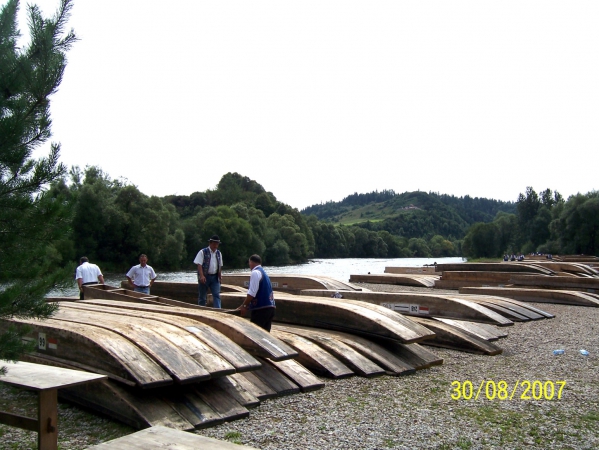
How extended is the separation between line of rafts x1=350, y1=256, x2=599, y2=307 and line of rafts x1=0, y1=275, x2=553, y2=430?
24.8 ft

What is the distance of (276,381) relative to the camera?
7.09 metres

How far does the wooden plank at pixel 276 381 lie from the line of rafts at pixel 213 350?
0.01 meters

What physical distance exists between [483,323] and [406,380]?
5248 millimetres

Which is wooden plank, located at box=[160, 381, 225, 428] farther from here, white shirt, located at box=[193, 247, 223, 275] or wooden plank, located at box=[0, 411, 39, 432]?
white shirt, located at box=[193, 247, 223, 275]

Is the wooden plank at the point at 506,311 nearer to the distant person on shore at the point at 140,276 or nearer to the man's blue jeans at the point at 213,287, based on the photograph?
the man's blue jeans at the point at 213,287

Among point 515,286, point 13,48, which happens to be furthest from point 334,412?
point 515,286

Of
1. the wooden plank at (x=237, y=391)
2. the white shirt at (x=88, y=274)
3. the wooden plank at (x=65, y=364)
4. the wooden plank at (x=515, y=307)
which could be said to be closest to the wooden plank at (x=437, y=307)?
the wooden plank at (x=515, y=307)

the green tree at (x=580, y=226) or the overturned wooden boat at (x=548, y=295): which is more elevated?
the green tree at (x=580, y=226)

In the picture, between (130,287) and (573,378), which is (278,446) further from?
(130,287)

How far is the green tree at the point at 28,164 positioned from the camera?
14.7 ft

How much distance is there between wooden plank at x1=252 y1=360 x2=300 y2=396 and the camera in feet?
22.7

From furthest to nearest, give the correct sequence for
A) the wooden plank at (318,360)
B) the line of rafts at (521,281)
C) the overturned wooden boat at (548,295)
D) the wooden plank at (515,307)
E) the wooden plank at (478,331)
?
the line of rafts at (521,281) < the overturned wooden boat at (548,295) < the wooden plank at (515,307) < the wooden plank at (478,331) < the wooden plank at (318,360)
